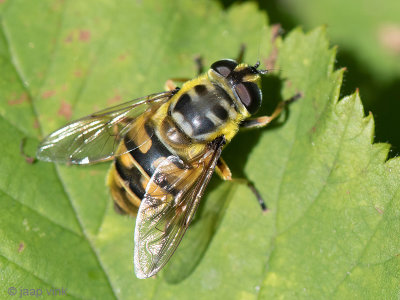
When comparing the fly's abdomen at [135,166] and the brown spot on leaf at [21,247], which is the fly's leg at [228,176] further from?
the brown spot on leaf at [21,247]

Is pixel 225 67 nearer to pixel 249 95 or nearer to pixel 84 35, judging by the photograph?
pixel 249 95

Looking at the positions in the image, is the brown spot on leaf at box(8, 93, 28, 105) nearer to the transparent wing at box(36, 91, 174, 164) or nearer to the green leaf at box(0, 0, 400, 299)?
the green leaf at box(0, 0, 400, 299)

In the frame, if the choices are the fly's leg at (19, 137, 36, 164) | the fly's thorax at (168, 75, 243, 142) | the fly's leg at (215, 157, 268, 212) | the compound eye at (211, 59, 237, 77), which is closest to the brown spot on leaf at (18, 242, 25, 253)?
the fly's leg at (19, 137, 36, 164)

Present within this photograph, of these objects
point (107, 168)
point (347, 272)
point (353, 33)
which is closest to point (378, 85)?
point (353, 33)

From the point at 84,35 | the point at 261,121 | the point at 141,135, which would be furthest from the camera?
the point at 84,35

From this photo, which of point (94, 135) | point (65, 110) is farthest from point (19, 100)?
point (94, 135)

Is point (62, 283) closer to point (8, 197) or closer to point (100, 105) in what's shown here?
point (8, 197)

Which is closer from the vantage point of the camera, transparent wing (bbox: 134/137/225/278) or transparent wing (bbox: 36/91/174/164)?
transparent wing (bbox: 134/137/225/278)
